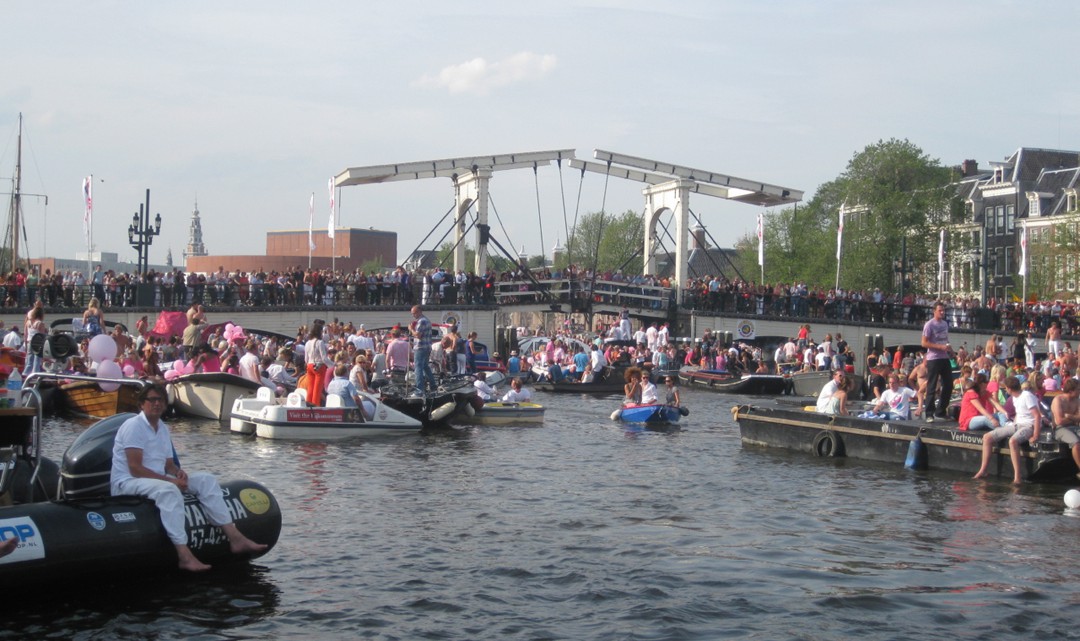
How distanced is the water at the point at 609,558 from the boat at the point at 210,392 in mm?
4350

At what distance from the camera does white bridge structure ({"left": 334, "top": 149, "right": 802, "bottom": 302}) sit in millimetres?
44469

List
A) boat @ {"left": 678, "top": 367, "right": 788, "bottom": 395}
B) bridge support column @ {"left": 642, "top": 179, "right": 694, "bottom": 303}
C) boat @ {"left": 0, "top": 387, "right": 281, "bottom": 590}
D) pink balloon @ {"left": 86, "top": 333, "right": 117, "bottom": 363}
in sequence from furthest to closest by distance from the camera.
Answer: bridge support column @ {"left": 642, "top": 179, "right": 694, "bottom": 303}, boat @ {"left": 678, "top": 367, "right": 788, "bottom": 395}, pink balloon @ {"left": 86, "top": 333, "right": 117, "bottom": 363}, boat @ {"left": 0, "top": 387, "right": 281, "bottom": 590}

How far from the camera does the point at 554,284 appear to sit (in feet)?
156

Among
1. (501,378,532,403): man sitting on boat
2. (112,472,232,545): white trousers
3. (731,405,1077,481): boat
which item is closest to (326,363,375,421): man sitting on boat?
(501,378,532,403): man sitting on boat

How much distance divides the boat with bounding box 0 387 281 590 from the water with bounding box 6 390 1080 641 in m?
0.33

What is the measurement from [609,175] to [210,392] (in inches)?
1021

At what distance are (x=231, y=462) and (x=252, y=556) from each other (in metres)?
7.66

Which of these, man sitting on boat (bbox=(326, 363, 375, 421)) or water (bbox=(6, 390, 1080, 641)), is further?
man sitting on boat (bbox=(326, 363, 375, 421))

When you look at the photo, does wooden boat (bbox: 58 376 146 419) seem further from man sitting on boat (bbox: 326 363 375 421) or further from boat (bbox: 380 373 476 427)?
boat (bbox: 380 373 476 427)

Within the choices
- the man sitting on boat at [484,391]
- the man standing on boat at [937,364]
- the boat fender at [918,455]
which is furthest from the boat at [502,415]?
the boat fender at [918,455]

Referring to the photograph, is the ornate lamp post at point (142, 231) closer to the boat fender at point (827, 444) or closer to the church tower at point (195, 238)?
the boat fender at point (827, 444)

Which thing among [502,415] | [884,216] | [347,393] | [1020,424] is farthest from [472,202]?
[884,216]

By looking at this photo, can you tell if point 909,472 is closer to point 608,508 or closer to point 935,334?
point 935,334

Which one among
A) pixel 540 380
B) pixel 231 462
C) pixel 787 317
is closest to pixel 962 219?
pixel 787 317
